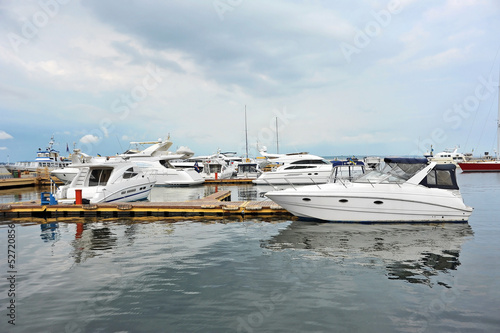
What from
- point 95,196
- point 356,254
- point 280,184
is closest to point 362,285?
point 356,254

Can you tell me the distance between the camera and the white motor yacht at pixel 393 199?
11.8 meters

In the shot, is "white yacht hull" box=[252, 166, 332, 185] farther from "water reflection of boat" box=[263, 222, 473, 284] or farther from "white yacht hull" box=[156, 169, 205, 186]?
"water reflection of boat" box=[263, 222, 473, 284]

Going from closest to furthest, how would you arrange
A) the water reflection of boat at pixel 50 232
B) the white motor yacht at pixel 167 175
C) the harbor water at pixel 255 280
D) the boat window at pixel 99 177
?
the harbor water at pixel 255 280 → the water reflection of boat at pixel 50 232 → the boat window at pixel 99 177 → the white motor yacht at pixel 167 175

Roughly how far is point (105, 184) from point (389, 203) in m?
15.5

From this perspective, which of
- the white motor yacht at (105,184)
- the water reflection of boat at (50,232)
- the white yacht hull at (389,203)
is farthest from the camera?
the white motor yacht at (105,184)

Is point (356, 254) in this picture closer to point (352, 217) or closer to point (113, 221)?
point (352, 217)

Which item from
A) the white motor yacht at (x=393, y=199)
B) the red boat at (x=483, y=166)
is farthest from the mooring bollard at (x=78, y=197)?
the red boat at (x=483, y=166)

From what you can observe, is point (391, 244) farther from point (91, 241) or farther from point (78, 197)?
point (78, 197)

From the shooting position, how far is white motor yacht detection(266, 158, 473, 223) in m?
11.8

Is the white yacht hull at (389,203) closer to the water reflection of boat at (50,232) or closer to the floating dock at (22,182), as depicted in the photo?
the water reflection of boat at (50,232)

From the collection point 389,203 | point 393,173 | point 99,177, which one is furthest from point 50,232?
point 393,173

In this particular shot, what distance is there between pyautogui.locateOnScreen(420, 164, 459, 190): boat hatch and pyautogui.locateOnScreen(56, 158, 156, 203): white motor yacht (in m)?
15.7

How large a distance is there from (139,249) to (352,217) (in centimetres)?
829

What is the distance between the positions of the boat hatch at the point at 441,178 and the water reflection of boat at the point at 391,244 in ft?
5.38
